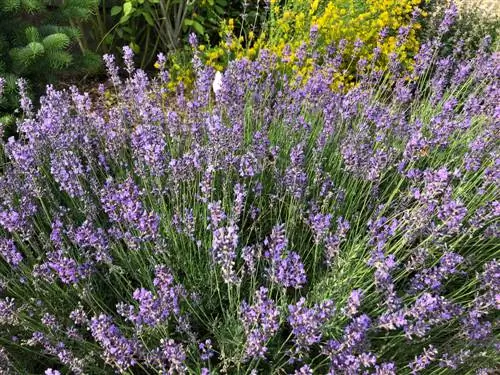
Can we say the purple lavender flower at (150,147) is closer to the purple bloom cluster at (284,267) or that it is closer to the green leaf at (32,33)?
the purple bloom cluster at (284,267)

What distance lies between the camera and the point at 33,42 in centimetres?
330

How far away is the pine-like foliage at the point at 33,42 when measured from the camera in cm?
338

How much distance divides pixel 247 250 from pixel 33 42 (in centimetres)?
243

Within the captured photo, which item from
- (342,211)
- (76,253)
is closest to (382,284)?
(342,211)

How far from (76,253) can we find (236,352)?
3.67ft

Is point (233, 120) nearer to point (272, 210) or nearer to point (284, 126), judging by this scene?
point (284, 126)

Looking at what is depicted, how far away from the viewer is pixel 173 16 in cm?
513

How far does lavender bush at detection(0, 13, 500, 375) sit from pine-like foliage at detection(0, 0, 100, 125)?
761 mm

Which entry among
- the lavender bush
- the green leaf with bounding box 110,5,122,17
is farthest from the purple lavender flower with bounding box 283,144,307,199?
the green leaf with bounding box 110,5,122,17

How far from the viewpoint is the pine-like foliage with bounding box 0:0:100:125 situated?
11.1ft

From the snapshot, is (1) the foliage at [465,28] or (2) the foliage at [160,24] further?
(1) the foliage at [465,28]

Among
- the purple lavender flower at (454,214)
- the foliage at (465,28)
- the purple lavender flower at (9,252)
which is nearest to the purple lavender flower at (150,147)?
the purple lavender flower at (9,252)

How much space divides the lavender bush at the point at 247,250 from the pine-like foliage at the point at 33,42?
0.76m

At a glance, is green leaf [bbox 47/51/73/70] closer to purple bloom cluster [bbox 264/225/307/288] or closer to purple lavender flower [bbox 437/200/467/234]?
purple bloom cluster [bbox 264/225/307/288]
